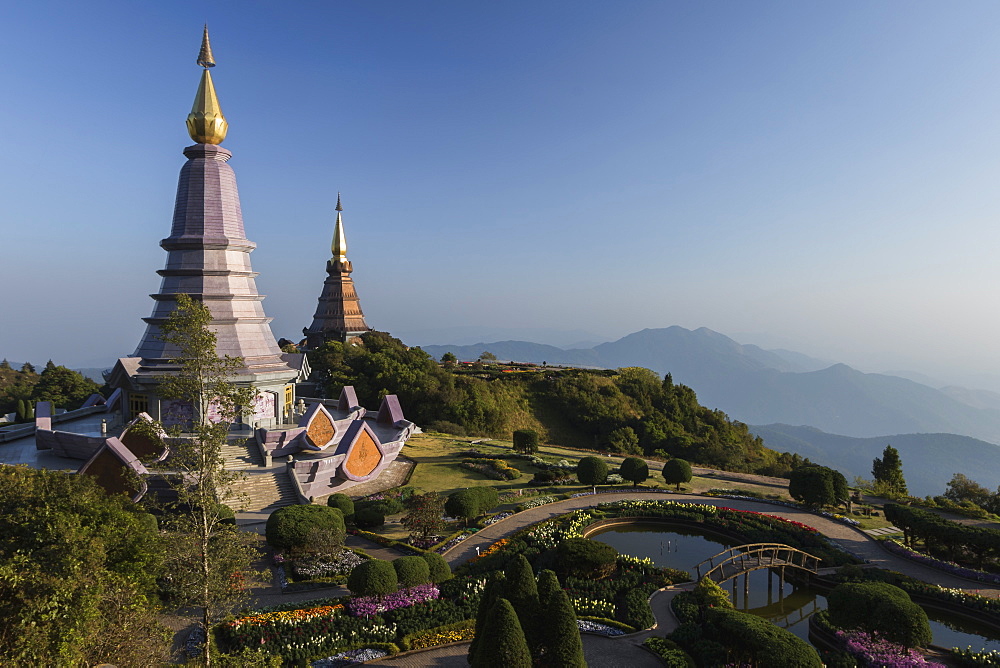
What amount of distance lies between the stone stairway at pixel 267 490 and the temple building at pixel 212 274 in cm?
509

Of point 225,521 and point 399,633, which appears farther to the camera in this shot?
point 225,521

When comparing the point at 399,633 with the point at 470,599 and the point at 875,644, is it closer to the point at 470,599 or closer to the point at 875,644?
the point at 470,599

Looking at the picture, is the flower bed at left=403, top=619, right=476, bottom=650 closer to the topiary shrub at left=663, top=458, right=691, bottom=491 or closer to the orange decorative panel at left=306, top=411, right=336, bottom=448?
the orange decorative panel at left=306, top=411, right=336, bottom=448

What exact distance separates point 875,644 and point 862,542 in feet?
31.5

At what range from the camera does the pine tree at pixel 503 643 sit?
10078mm

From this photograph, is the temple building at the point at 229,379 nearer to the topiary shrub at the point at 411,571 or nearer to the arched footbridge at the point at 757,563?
the topiary shrub at the point at 411,571

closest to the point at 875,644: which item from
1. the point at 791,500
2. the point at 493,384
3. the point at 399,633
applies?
the point at 399,633

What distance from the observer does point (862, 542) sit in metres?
22.1

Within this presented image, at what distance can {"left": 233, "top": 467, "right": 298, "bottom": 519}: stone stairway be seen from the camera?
2361cm

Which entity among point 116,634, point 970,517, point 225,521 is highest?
point 116,634

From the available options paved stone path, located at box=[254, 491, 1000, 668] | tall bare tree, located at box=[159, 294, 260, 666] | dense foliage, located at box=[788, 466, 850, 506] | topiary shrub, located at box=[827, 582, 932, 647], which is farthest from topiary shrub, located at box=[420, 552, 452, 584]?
dense foliage, located at box=[788, 466, 850, 506]

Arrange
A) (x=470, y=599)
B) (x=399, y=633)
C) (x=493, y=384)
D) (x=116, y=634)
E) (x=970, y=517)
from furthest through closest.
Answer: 1. (x=493, y=384)
2. (x=970, y=517)
3. (x=470, y=599)
4. (x=399, y=633)
5. (x=116, y=634)

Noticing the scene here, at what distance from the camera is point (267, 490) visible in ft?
80.2

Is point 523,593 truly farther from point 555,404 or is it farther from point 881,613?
point 555,404
